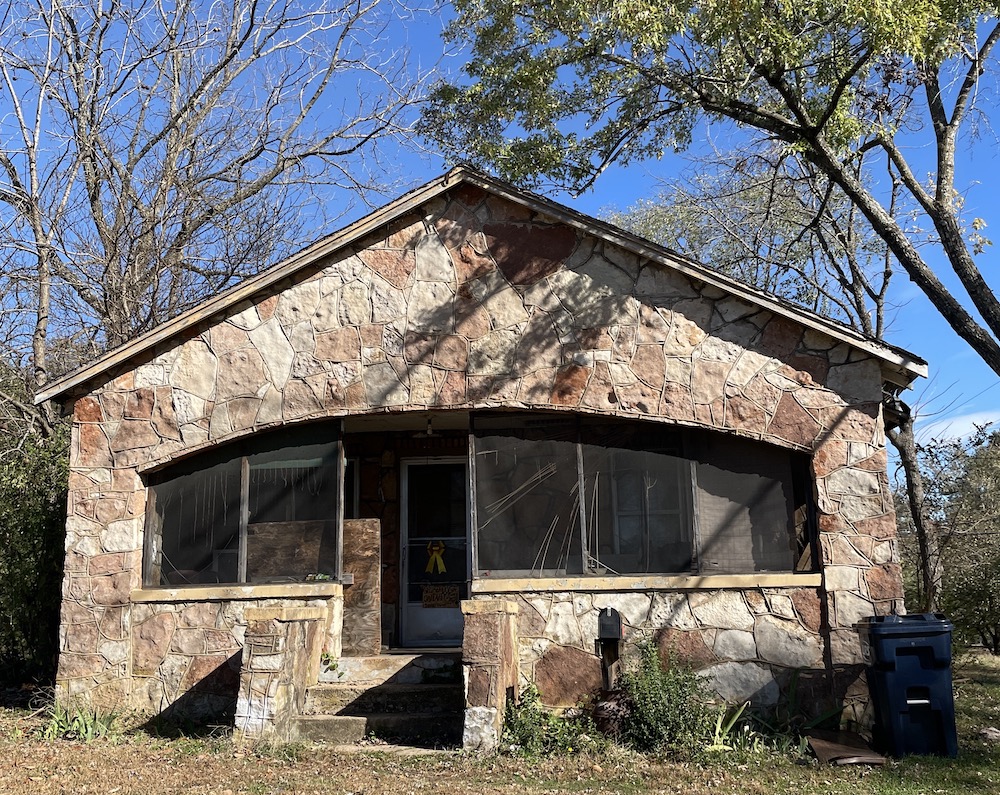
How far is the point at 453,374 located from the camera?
32.8 feet

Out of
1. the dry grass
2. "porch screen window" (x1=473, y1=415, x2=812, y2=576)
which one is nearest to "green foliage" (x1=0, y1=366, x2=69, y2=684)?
the dry grass

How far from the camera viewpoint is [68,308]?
16.5 m

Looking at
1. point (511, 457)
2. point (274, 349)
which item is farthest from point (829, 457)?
point (274, 349)

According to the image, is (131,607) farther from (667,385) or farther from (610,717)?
(667,385)

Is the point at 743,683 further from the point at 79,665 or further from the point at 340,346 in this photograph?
the point at 79,665

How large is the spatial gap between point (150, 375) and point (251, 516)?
1.95 m

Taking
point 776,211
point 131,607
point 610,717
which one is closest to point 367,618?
point 131,607

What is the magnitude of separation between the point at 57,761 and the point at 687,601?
6123 mm

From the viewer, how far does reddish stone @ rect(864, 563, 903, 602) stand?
30.3ft

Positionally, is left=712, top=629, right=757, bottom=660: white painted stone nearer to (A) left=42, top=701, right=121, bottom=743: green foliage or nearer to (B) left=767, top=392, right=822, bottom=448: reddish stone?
(B) left=767, top=392, right=822, bottom=448: reddish stone

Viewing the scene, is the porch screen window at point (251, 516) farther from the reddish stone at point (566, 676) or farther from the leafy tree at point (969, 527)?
the leafy tree at point (969, 527)

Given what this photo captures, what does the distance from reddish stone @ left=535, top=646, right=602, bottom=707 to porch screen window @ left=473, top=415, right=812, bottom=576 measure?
33.6 inches

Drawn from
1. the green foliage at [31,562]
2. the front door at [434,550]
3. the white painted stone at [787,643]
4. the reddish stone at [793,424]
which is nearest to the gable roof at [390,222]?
the reddish stone at [793,424]

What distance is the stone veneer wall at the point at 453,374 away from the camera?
9602 millimetres
